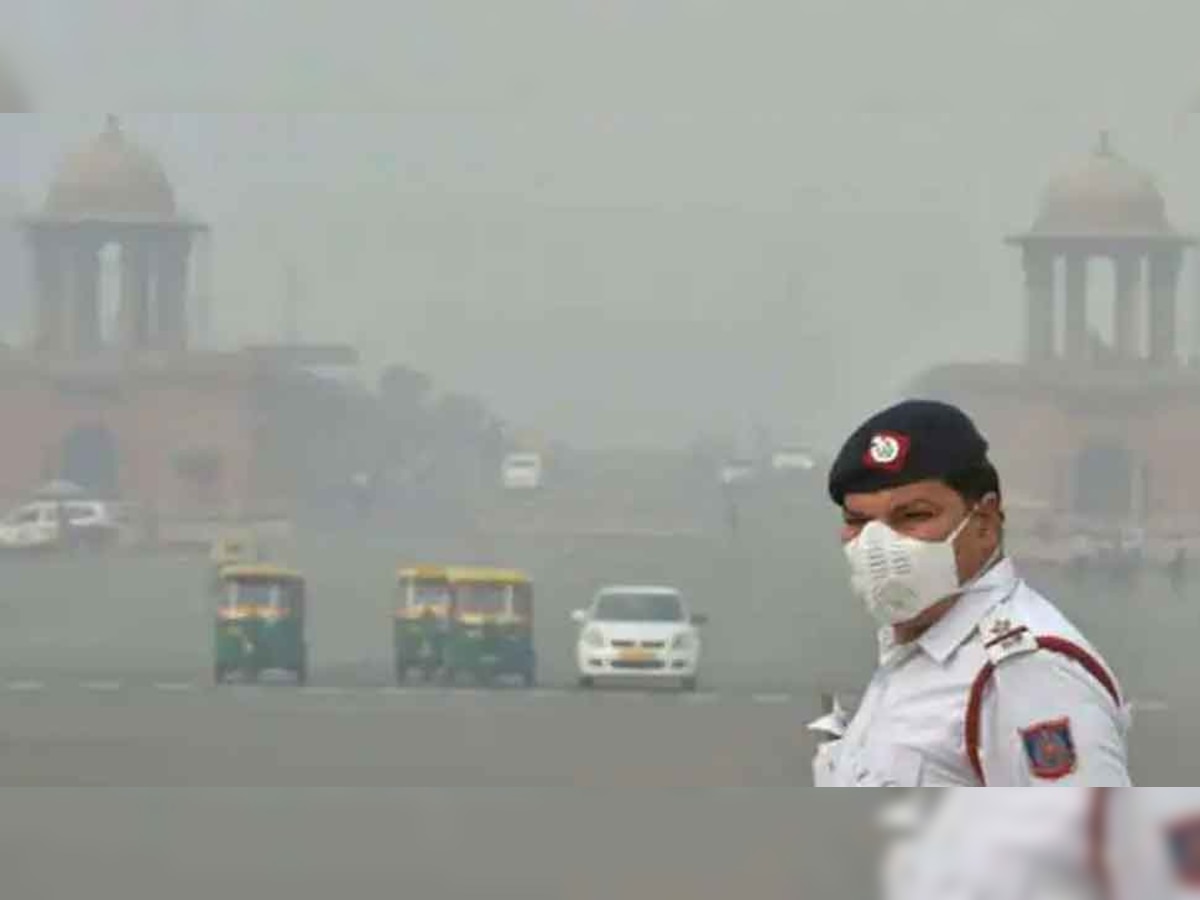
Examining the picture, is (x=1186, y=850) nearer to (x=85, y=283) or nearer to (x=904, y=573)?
(x=904, y=573)

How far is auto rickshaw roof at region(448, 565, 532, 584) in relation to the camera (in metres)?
7.24

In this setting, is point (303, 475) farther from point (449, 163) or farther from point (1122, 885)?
point (1122, 885)

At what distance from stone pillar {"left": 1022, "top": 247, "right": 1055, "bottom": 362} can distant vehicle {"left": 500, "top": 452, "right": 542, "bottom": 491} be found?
4.65ft

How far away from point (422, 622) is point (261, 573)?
50 cm

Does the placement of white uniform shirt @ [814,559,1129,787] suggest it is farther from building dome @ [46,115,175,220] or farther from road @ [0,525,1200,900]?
building dome @ [46,115,175,220]

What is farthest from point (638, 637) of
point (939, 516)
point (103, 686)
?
point (939, 516)

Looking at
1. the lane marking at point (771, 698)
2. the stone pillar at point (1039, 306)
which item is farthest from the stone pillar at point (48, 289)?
the stone pillar at point (1039, 306)

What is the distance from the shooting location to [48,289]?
732 cm

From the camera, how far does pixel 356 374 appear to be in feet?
24.1

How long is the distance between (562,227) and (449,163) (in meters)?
0.43

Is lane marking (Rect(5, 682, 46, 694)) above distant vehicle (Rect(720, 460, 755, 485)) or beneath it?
beneath

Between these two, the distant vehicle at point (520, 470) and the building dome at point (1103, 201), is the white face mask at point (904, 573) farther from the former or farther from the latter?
the distant vehicle at point (520, 470)

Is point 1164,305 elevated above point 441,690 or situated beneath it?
elevated above

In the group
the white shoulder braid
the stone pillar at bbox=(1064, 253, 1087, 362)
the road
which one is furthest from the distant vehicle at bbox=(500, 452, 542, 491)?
the white shoulder braid
